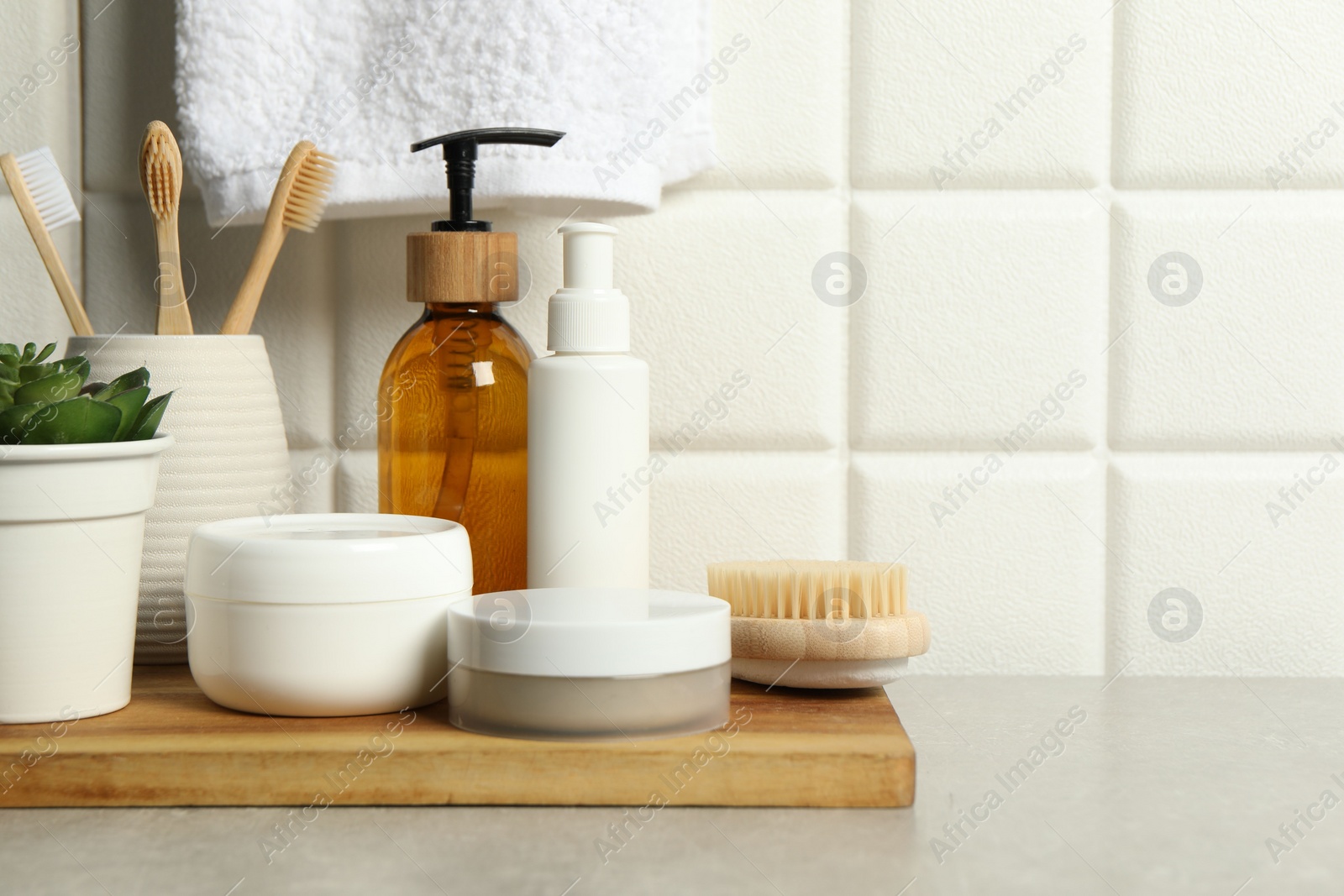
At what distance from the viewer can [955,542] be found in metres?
0.64

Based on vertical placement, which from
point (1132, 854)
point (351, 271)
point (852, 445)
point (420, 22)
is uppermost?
point (420, 22)

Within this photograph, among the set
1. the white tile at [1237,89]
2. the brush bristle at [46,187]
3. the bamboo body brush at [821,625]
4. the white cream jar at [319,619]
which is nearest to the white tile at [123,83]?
the brush bristle at [46,187]

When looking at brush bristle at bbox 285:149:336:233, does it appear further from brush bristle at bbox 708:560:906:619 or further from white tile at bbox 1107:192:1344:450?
white tile at bbox 1107:192:1344:450

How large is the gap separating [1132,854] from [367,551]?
0.96 ft

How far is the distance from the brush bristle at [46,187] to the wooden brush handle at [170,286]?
0.05m

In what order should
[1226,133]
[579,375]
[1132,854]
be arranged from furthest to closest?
[1226,133]
[579,375]
[1132,854]

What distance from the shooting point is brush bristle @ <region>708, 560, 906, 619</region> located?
51 centimetres

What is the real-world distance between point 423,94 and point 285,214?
0.09 m

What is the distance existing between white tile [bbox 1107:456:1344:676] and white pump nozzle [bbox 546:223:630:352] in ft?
1.02

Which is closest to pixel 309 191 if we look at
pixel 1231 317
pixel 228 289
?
pixel 228 289

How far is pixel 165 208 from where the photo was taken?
55cm

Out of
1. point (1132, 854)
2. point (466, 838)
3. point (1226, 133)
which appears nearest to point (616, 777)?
point (466, 838)

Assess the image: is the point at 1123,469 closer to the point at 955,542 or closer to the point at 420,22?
the point at 955,542

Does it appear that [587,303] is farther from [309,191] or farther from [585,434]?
[309,191]
